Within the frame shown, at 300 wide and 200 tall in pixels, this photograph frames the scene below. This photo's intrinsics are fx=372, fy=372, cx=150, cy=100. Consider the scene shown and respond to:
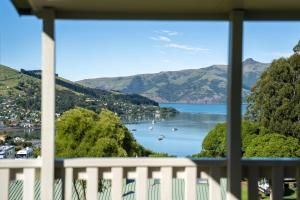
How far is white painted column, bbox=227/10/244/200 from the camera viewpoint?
171 centimetres

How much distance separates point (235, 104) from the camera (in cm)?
172

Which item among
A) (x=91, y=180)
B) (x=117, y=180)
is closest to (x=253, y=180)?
(x=117, y=180)

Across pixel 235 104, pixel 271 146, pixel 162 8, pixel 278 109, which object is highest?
pixel 162 8

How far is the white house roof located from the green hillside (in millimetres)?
3220

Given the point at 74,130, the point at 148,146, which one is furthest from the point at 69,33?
the point at 74,130

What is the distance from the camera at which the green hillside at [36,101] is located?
18.9 ft

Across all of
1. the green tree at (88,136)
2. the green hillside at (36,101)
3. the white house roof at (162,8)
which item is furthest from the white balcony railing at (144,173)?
the green tree at (88,136)

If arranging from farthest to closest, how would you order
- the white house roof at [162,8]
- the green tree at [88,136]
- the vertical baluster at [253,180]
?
the green tree at [88,136], the vertical baluster at [253,180], the white house roof at [162,8]

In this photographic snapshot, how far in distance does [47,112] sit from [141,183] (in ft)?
1.79

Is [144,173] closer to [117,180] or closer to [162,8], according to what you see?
[117,180]

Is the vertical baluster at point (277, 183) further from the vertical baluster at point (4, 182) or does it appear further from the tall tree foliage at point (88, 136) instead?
the tall tree foliage at point (88, 136)

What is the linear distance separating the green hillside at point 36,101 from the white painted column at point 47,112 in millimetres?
3206

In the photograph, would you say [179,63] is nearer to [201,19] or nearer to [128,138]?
[128,138]

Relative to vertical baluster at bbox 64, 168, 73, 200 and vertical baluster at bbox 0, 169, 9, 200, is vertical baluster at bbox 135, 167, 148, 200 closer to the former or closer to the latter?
vertical baluster at bbox 64, 168, 73, 200
